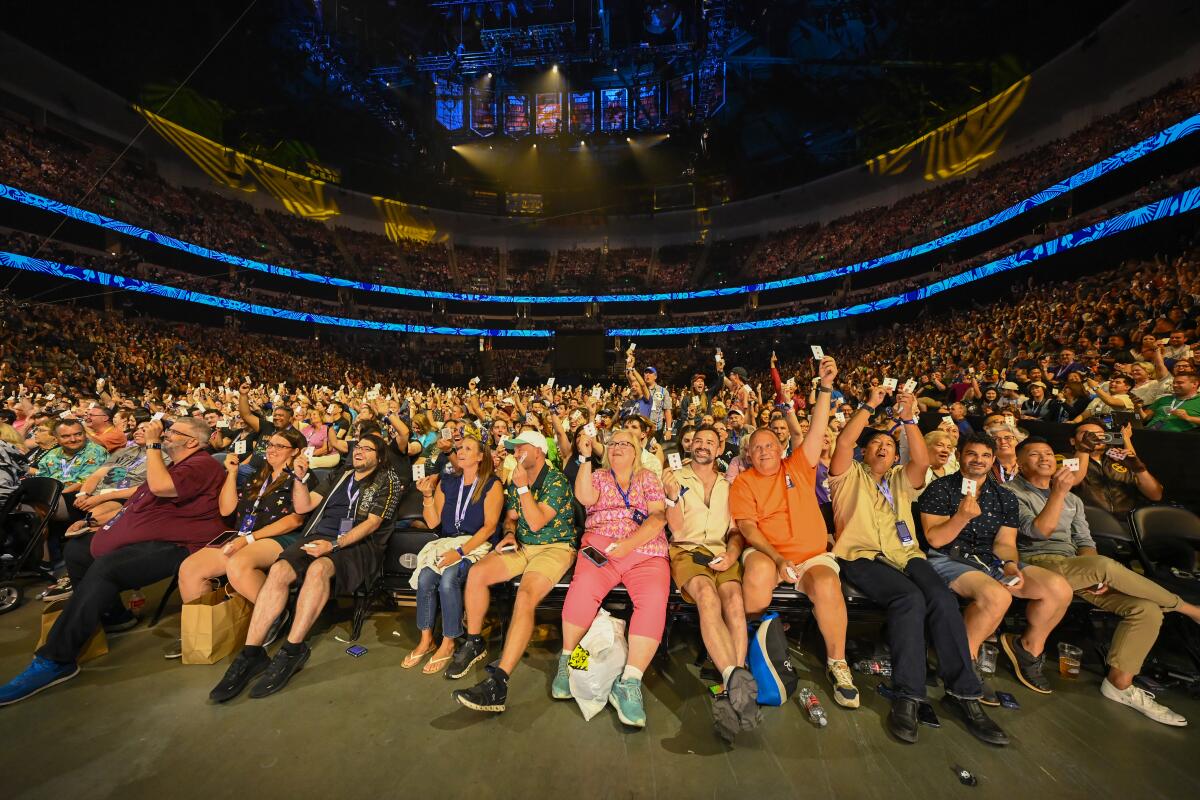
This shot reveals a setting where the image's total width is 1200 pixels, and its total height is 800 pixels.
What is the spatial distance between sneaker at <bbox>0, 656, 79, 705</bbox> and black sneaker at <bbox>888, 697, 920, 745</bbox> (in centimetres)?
455

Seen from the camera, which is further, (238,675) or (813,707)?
(238,675)

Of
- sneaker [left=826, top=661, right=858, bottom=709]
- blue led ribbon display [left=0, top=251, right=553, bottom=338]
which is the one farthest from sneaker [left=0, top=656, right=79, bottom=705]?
blue led ribbon display [left=0, top=251, right=553, bottom=338]

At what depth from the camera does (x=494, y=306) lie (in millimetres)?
34719

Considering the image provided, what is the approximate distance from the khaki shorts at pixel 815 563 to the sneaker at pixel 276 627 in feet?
9.63

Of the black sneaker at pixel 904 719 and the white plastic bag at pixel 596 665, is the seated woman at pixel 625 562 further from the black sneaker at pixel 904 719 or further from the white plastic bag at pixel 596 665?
the black sneaker at pixel 904 719

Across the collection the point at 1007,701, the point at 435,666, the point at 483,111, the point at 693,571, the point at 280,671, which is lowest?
the point at 1007,701

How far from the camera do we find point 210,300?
23734 mm

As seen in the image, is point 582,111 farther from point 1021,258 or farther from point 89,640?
point 89,640

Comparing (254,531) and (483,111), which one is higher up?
(483,111)

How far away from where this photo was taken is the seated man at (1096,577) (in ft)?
8.73

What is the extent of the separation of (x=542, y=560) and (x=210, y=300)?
29.0m

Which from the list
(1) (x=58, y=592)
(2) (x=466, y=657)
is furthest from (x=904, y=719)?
(1) (x=58, y=592)

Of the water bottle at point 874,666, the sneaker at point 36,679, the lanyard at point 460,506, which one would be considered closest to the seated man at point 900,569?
the water bottle at point 874,666

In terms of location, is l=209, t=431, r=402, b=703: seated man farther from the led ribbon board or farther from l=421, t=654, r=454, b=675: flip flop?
the led ribbon board
